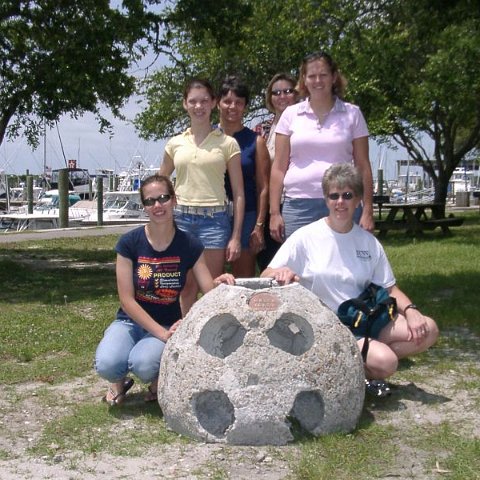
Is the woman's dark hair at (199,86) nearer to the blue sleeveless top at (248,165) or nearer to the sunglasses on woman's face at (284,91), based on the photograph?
the blue sleeveless top at (248,165)

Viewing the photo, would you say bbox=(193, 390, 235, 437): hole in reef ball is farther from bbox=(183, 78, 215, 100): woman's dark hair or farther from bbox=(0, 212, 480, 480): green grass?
bbox=(183, 78, 215, 100): woman's dark hair

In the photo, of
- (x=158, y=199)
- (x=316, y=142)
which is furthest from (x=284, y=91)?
(x=158, y=199)

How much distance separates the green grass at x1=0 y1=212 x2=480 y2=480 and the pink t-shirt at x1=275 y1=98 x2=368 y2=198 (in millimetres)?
1629

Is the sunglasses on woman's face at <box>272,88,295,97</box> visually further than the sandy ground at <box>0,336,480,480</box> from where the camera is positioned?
Yes

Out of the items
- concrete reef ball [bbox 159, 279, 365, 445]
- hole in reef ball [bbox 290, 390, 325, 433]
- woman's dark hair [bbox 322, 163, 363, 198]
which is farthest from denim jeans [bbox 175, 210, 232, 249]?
hole in reef ball [bbox 290, 390, 325, 433]

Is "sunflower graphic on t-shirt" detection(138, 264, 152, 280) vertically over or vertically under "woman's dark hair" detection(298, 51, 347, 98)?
under

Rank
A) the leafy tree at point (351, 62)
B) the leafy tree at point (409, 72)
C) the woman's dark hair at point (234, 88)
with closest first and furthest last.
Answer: the woman's dark hair at point (234, 88)
the leafy tree at point (409, 72)
the leafy tree at point (351, 62)

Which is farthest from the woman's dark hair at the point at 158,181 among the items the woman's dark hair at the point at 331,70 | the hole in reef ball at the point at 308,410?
the hole in reef ball at the point at 308,410

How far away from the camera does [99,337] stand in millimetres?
7953

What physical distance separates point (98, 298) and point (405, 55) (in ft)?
44.2

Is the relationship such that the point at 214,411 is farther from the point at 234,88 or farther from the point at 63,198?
the point at 63,198

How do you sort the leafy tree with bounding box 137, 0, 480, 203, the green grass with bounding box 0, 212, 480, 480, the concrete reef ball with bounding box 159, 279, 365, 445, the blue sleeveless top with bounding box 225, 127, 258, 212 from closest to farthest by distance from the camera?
the green grass with bounding box 0, 212, 480, 480 → the concrete reef ball with bounding box 159, 279, 365, 445 → the blue sleeveless top with bounding box 225, 127, 258, 212 → the leafy tree with bounding box 137, 0, 480, 203

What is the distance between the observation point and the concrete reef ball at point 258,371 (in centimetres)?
474

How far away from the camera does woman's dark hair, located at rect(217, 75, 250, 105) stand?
638 cm
